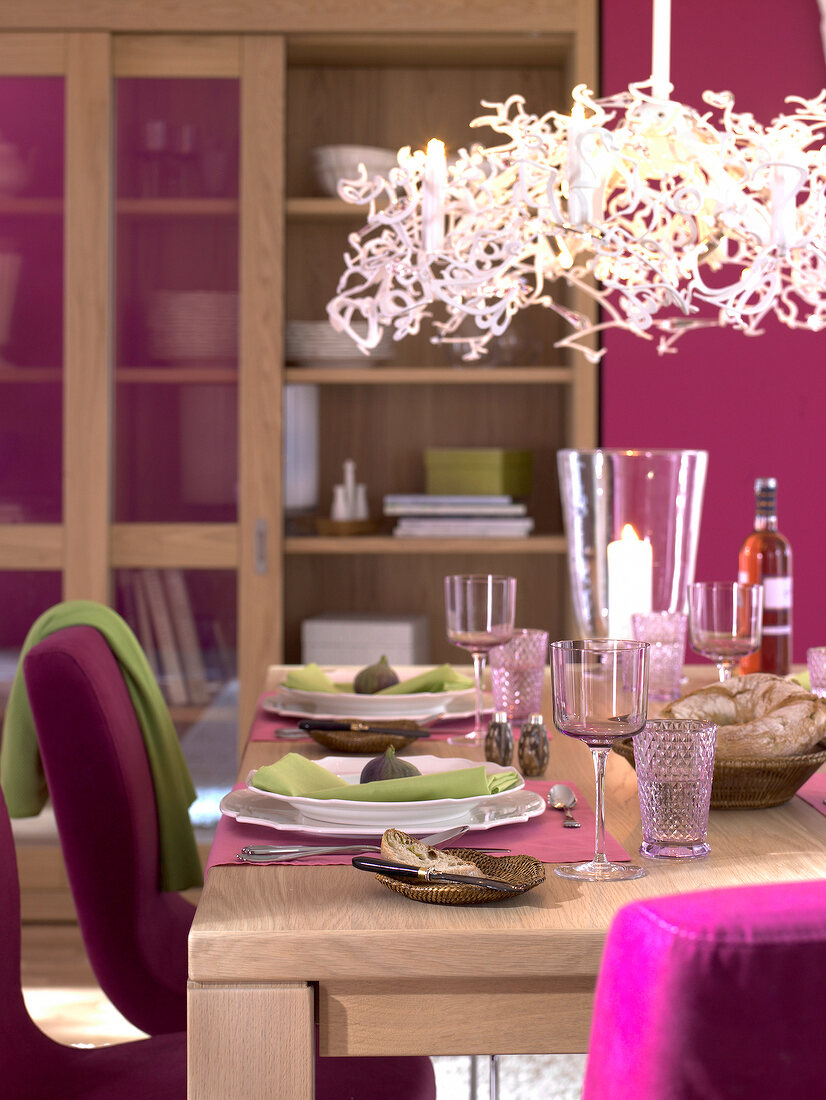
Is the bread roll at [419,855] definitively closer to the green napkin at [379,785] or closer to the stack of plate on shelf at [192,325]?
the green napkin at [379,785]

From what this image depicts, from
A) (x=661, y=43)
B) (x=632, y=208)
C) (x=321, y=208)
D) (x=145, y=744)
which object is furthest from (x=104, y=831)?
(x=321, y=208)

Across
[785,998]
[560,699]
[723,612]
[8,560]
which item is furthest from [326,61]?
[785,998]

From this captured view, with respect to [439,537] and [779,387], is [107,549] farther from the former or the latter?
[779,387]

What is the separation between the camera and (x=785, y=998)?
490mm

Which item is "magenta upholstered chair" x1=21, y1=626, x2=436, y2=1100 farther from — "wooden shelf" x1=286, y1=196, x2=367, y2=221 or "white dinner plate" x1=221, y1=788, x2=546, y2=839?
"wooden shelf" x1=286, y1=196, x2=367, y2=221

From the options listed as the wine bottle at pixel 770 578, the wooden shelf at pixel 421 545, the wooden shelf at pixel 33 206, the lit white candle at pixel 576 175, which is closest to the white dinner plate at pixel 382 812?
the lit white candle at pixel 576 175

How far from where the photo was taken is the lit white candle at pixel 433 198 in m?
1.37

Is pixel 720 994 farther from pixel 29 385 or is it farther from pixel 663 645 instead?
pixel 29 385

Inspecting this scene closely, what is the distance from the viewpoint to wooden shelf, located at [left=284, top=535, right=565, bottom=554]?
287 centimetres

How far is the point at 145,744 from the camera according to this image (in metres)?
1.64

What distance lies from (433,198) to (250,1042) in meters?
0.91

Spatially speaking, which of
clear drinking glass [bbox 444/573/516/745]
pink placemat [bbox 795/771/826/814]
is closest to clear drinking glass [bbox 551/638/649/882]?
pink placemat [bbox 795/771/826/814]

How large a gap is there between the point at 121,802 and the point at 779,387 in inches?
77.7

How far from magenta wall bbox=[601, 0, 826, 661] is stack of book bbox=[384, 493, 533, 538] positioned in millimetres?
279
